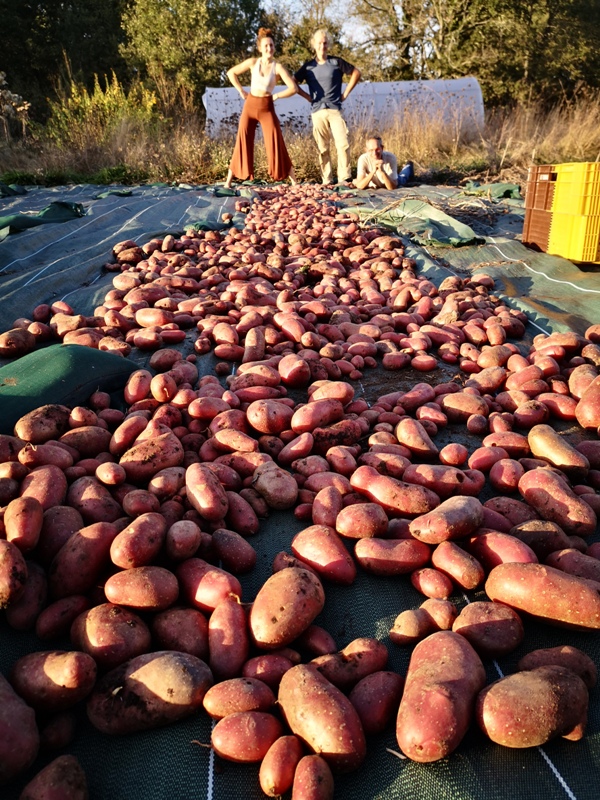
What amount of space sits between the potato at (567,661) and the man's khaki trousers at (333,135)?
6944 millimetres

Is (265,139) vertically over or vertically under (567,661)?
over

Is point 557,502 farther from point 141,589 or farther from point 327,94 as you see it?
point 327,94

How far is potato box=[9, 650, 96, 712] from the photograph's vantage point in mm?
966

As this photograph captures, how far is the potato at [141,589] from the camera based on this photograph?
1.10 m

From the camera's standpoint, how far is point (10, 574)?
1086mm

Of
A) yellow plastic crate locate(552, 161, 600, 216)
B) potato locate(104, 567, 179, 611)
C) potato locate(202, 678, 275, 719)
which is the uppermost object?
yellow plastic crate locate(552, 161, 600, 216)

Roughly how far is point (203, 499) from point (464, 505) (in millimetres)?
596

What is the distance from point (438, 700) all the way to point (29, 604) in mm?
786

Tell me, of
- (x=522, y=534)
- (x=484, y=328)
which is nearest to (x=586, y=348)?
(x=484, y=328)

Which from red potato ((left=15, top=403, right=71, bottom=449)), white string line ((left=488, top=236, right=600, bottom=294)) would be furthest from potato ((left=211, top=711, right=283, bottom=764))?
white string line ((left=488, top=236, right=600, bottom=294))

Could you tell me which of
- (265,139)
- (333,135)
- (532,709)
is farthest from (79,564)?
(333,135)

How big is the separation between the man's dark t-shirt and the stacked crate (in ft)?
13.8

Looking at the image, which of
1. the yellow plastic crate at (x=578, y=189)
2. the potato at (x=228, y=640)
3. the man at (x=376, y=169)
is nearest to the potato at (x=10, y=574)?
the potato at (x=228, y=640)

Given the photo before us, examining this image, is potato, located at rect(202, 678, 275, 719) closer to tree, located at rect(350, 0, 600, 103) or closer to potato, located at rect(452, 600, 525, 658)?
potato, located at rect(452, 600, 525, 658)
